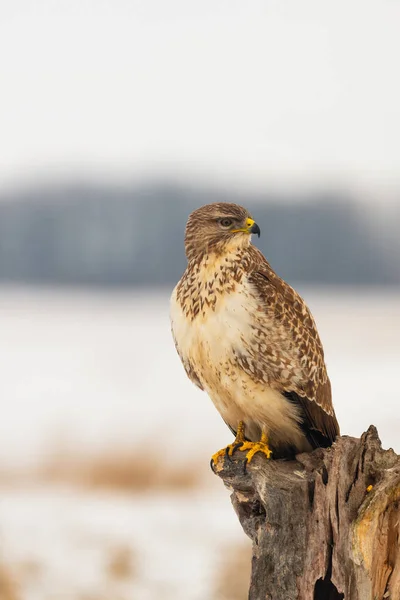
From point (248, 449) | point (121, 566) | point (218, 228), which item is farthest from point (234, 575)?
point (218, 228)

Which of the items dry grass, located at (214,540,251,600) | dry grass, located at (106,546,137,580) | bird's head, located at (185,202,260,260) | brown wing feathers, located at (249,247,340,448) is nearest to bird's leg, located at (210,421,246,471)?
brown wing feathers, located at (249,247,340,448)

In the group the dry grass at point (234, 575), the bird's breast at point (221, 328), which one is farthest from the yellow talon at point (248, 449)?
the dry grass at point (234, 575)

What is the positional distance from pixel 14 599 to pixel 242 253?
3.17 meters

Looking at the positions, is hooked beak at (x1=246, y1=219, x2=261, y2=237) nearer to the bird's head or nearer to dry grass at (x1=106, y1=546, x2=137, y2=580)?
the bird's head

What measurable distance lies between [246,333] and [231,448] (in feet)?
2.01

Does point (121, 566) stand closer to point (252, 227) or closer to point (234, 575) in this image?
point (234, 575)

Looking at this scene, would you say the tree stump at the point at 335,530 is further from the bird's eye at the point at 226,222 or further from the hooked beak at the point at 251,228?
the bird's eye at the point at 226,222

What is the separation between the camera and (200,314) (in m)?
4.13

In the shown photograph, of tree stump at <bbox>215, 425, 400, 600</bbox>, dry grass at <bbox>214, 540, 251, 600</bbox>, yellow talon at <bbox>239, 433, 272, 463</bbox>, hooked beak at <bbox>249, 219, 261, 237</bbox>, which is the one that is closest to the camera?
tree stump at <bbox>215, 425, 400, 600</bbox>

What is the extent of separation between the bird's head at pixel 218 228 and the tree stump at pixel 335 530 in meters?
1.11

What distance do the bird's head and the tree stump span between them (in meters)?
1.11

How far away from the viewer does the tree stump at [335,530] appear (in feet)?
11.3

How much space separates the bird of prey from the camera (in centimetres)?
408

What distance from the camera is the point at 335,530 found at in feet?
11.4
